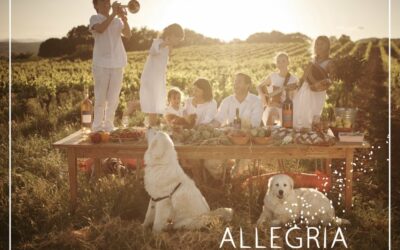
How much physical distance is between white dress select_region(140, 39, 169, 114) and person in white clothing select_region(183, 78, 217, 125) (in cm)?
57

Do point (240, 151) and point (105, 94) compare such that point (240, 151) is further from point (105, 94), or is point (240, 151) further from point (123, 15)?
point (123, 15)

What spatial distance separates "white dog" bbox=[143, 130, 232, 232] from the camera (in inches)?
160

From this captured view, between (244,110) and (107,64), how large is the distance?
1.47 m

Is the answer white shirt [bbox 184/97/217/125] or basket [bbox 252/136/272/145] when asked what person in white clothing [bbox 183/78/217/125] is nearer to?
white shirt [bbox 184/97/217/125]

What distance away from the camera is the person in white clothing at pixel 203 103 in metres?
5.44

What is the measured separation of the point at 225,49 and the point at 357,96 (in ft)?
22.5

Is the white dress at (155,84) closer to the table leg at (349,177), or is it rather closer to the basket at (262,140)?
the basket at (262,140)

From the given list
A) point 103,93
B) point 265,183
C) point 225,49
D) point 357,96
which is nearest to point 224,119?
point 265,183

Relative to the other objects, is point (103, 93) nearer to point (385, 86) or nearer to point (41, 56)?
point (41, 56)

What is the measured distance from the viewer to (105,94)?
540 centimetres

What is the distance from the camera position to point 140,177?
5.31 meters

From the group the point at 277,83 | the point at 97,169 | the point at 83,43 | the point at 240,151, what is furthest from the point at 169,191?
the point at 83,43

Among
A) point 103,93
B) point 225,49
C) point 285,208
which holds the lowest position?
point 285,208

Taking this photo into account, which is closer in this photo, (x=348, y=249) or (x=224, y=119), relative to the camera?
(x=348, y=249)
